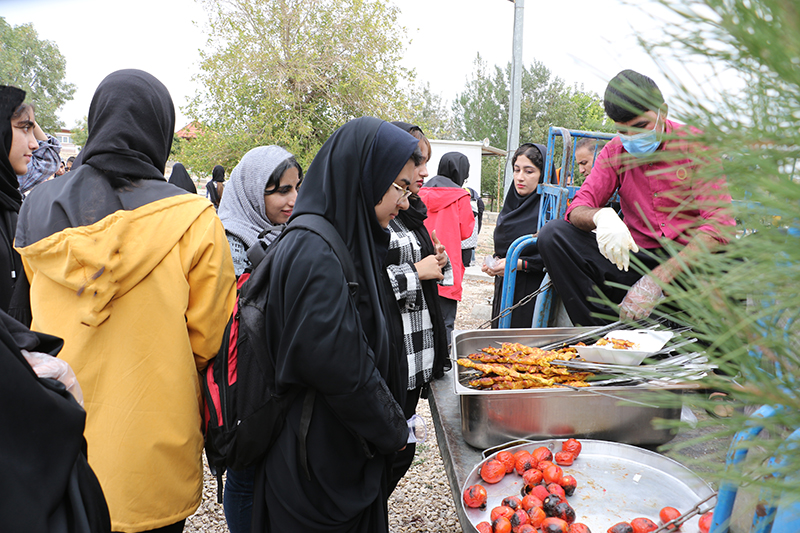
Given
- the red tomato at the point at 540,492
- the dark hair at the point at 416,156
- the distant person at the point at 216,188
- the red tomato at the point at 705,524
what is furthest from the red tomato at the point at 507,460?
the distant person at the point at 216,188

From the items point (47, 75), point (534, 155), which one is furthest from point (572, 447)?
point (47, 75)

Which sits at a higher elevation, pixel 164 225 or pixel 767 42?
pixel 767 42

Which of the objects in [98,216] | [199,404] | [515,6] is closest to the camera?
[98,216]

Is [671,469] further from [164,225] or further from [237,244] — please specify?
[237,244]

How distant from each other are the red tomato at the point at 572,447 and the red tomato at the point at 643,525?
317 millimetres

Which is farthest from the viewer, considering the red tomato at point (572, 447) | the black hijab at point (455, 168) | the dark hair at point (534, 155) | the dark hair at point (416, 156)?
the black hijab at point (455, 168)

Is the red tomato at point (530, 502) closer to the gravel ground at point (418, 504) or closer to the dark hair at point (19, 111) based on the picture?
the gravel ground at point (418, 504)

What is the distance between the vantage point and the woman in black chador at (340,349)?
5.15 ft

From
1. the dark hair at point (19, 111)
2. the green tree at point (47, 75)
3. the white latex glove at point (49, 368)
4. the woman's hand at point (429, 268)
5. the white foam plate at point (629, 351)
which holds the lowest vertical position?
the white foam plate at point (629, 351)

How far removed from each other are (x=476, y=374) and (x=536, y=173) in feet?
8.91

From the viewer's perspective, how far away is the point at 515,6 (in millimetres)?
7566

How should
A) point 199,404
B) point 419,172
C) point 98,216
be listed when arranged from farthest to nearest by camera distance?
point 419,172 < point 199,404 < point 98,216

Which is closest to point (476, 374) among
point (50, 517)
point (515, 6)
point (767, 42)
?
point (50, 517)

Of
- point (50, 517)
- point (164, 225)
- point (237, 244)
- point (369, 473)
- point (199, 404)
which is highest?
point (164, 225)
